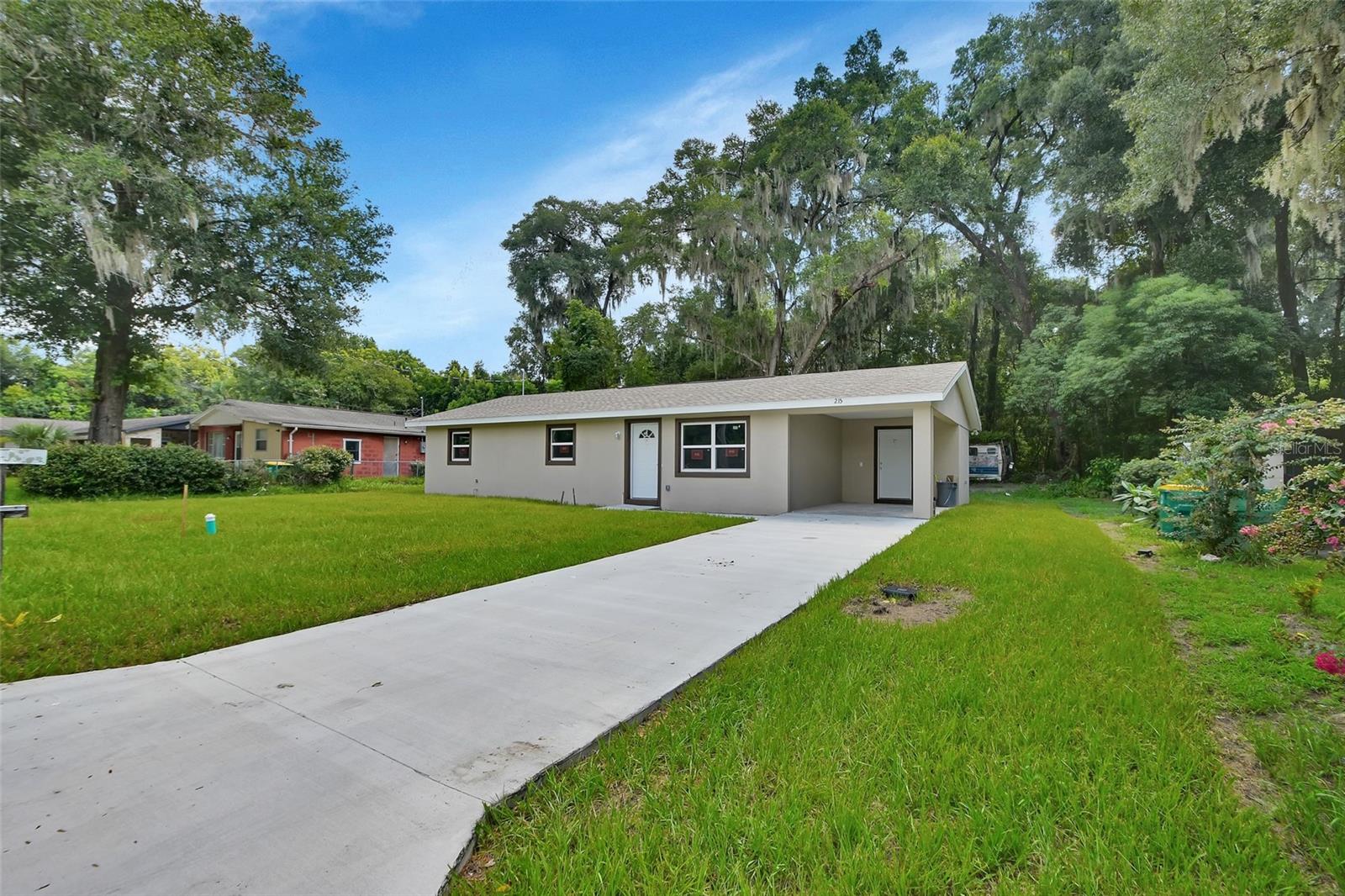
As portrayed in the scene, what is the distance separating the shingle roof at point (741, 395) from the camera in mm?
11000

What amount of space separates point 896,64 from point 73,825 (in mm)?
32842

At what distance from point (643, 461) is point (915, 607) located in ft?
31.4

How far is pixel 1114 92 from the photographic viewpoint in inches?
661

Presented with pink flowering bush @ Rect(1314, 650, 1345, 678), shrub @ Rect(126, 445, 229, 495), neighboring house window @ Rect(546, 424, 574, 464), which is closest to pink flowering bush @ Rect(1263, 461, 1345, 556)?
pink flowering bush @ Rect(1314, 650, 1345, 678)

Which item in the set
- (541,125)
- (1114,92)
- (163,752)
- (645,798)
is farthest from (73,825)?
(1114,92)

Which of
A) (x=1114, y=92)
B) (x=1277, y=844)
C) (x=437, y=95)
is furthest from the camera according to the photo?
(x=1114, y=92)

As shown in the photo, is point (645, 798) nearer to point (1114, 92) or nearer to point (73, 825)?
point (73, 825)

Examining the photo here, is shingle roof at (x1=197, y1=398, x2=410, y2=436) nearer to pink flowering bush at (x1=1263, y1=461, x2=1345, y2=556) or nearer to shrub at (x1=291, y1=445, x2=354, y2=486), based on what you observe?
shrub at (x1=291, y1=445, x2=354, y2=486)

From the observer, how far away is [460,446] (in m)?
17.5

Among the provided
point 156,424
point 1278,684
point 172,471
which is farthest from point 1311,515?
point 156,424

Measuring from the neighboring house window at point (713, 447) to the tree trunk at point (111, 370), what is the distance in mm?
17636

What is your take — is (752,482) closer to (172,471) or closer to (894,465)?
(894,465)

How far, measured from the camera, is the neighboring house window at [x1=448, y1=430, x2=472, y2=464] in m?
17.2

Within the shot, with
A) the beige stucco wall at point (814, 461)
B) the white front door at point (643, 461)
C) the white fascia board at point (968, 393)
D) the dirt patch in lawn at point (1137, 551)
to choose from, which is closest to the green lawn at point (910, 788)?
the dirt patch in lawn at point (1137, 551)
